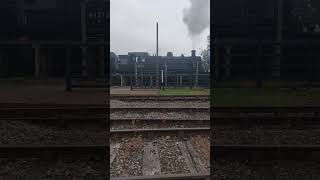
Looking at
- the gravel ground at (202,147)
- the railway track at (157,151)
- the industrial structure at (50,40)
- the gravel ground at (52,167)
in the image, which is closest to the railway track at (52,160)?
the gravel ground at (52,167)

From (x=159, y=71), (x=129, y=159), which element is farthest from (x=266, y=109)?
(x=159, y=71)

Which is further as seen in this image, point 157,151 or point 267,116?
point 157,151

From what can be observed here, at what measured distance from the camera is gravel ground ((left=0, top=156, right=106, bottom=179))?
11.8 ft

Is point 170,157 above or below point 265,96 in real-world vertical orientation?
below

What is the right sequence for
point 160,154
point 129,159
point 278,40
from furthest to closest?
point 160,154, point 129,159, point 278,40

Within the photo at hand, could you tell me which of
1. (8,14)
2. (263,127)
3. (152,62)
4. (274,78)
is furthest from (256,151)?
(152,62)

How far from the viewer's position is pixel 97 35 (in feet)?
11.2

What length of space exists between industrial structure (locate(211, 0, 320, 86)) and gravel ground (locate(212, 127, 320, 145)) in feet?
1.78

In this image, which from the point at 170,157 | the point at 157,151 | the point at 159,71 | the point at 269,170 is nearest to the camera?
the point at 269,170

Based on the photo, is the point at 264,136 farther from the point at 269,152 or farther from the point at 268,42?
the point at 268,42

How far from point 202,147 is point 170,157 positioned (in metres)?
0.77

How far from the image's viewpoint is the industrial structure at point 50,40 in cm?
342

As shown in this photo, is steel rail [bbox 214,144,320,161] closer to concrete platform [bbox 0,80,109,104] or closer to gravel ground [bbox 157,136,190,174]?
concrete platform [bbox 0,80,109,104]

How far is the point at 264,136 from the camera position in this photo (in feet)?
12.0
